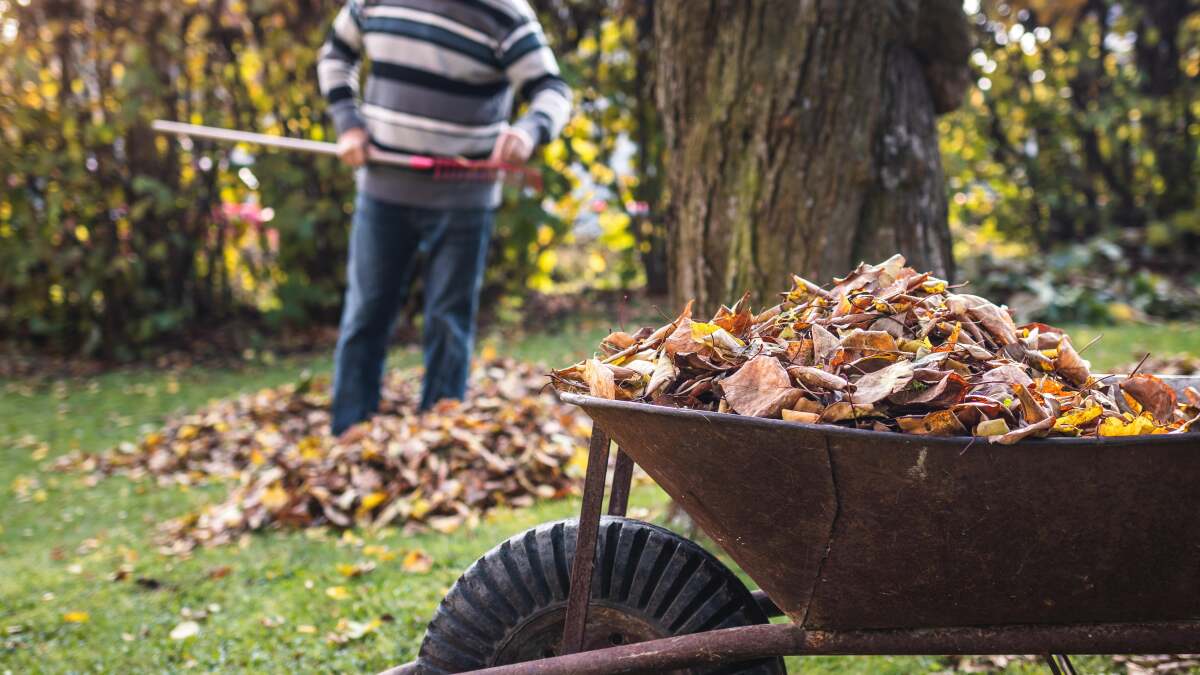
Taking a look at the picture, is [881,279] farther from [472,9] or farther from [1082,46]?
[1082,46]

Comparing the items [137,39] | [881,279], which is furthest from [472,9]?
[137,39]

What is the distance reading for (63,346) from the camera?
21.6 ft

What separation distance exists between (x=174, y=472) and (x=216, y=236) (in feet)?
9.87

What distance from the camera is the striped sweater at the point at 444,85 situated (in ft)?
11.0

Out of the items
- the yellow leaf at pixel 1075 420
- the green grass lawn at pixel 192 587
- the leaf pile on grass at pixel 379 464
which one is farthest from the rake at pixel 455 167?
the yellow leaf at pixel 1075 420

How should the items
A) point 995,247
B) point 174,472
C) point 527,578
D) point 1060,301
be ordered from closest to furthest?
point 527,578
point 174,472
point 1060,301
point 995,247

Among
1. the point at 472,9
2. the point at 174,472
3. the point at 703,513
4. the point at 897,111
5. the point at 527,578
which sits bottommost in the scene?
the point at 174,472

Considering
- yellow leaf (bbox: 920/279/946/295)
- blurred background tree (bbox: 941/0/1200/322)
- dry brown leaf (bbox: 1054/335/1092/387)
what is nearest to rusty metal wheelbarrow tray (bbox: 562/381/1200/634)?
dry brown leaf (bbox: 1054/335/1092/387)

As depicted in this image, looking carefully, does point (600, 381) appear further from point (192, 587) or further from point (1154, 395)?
point (192, 587)

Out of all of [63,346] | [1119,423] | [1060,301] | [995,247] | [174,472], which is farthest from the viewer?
[995,247]

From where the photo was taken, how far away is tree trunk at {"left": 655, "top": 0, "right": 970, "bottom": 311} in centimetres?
240

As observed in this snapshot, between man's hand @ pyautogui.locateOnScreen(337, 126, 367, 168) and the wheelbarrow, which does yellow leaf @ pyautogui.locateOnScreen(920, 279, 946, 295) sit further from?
man's hand @ pyautogui.locateOnScreen(337, 126, 367, 168)

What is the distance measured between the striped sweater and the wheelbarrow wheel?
210 centimetres

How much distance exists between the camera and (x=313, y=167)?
6.29 meters
